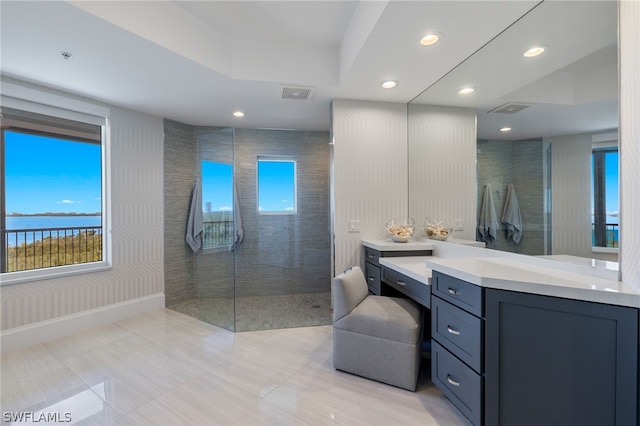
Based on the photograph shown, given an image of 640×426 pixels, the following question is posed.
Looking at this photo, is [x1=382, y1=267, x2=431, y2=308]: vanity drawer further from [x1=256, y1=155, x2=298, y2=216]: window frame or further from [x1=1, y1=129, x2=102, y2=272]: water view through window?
[x1=1, y1=129, x2=102, y2=272]: water view through window

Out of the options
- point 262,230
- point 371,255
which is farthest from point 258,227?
point 371,255

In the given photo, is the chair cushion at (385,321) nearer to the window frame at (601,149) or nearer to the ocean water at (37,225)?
the window frame at (601,149)

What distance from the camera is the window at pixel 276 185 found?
338 centimetres

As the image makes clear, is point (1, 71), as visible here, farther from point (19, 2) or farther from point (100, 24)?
point (100, 24)

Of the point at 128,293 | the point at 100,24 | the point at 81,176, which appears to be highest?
the point at 100,24

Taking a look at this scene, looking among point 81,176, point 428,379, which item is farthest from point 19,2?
point 428,379

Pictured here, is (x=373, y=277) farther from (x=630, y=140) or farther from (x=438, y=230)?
(x=630, y=140)

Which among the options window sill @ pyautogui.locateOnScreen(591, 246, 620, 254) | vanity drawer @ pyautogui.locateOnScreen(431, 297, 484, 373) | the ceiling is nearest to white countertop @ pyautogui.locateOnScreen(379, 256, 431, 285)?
vanity drawer @ pyautogui.locateOnScreen(431, 297, 484, 373)

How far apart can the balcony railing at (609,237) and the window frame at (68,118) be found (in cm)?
425

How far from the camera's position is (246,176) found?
336cm

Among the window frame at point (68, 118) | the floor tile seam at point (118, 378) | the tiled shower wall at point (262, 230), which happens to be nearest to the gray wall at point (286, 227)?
the tiled shower wall at point (262, 230)

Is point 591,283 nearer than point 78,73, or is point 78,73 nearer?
point 591,283

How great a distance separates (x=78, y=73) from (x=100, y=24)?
37.2 inches

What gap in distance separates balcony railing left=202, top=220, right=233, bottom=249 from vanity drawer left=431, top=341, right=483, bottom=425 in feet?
8.15
